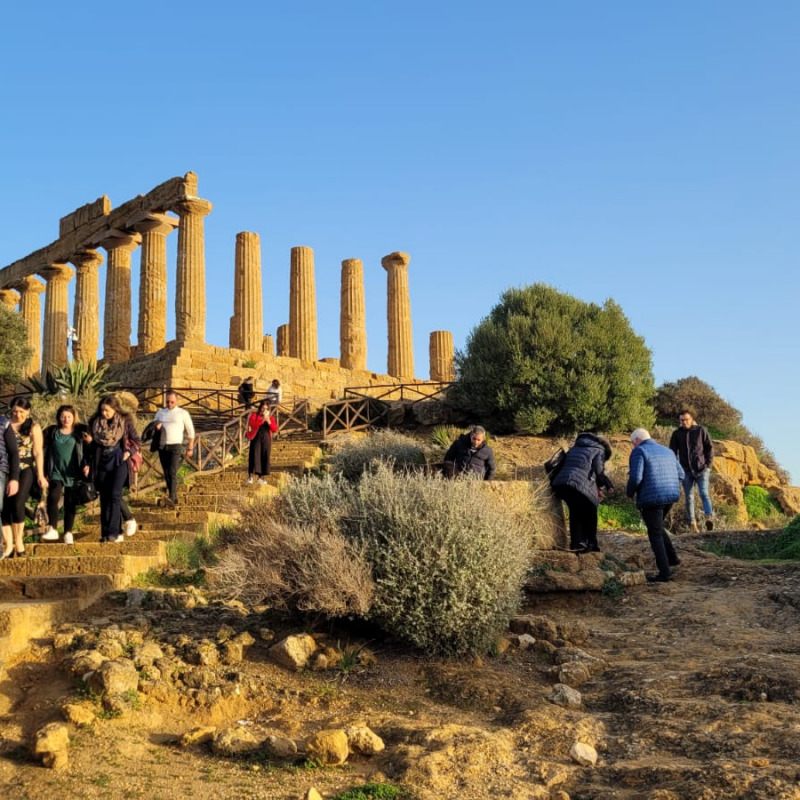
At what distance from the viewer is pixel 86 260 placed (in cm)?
3111

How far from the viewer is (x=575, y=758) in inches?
192

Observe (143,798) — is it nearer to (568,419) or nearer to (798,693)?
(798,693)

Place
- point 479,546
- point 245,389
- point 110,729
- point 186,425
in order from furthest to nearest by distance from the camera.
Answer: point 245,389
point 186,425
point 479,546
point 110,729

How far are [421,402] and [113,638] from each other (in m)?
14.8

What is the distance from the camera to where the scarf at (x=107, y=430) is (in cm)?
913

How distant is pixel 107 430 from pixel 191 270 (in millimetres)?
19123

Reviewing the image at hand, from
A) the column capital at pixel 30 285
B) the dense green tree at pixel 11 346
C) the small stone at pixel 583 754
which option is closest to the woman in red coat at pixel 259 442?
the small stone at pixel 583 754

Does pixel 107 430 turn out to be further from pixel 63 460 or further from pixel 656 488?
pixel 656 488

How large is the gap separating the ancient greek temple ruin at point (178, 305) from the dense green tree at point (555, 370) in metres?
8.38

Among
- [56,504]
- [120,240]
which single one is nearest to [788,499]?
[56,504]

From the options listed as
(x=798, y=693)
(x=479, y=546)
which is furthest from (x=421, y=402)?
(x=798, y=693)

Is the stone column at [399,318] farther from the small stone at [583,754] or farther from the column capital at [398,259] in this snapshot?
the small stone at [583,754]

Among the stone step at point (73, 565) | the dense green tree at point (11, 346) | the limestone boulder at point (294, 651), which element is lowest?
the limestone boulder at point (294, 651)

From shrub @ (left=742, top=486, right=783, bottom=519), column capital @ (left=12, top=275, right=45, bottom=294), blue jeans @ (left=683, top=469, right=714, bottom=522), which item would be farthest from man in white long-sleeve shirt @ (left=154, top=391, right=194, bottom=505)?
column capital @ (left=12, top=275, right=45, bottom=294)
